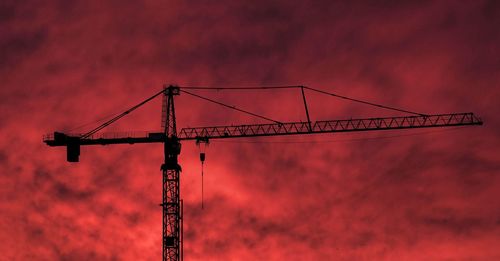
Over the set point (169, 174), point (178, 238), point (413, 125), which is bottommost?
point (178, 238)

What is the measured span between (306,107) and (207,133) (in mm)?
17295

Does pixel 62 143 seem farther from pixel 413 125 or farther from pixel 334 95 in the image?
pixel 413 125

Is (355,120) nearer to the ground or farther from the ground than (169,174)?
farther from the ground

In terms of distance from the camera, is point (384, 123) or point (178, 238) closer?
point (178, 238)

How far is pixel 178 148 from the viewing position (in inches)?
4867

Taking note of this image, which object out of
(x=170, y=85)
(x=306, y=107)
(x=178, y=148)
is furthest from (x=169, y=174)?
(x=306, y=107)

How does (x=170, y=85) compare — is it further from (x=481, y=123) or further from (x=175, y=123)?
(x=481, y=123)

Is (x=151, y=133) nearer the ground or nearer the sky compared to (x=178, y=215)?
nearer the sky

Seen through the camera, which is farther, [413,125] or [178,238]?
[413,125]

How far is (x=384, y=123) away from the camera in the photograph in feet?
427

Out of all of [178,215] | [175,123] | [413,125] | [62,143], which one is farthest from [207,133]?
[413,125]

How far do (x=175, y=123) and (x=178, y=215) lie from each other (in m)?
15.3

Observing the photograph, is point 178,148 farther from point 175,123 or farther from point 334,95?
point 334,95

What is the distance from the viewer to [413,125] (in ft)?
425
